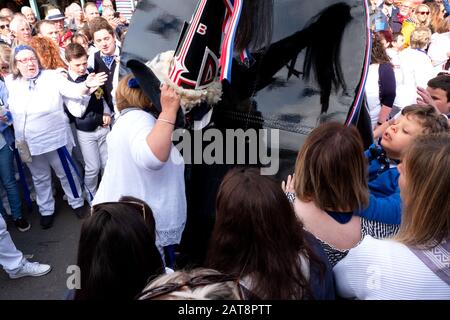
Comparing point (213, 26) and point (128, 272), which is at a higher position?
point (213, 26)

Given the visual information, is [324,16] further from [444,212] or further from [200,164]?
[444,212]

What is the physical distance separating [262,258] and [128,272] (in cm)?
43

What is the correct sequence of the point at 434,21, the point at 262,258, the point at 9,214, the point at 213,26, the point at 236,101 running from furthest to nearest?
1. the point at 434,21
2. the point at 9,214
3. the point at 236,101
4. the point at 213,26
5. the point at 262,258

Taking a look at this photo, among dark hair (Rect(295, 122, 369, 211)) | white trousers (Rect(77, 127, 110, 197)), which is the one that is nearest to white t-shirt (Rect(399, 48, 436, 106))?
dark hair (Rect(295, 122, 369, 211))

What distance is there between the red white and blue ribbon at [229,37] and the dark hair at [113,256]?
2.35ft

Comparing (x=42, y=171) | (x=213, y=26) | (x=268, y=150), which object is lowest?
(x=42, y=171)

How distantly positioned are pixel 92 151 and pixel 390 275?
3.00 meters

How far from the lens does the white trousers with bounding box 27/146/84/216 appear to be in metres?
3.38

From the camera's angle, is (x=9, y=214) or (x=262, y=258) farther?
Answer: (x=9, y=214)

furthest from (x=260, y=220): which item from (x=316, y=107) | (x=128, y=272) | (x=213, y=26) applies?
(x=213, y=26)

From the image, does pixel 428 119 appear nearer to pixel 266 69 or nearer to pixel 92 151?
pixel 266 69

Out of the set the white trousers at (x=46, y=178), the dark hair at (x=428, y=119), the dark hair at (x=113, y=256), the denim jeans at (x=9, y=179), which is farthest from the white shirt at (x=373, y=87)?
the denim jeans at (x=9, y=179)

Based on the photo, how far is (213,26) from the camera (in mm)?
1663

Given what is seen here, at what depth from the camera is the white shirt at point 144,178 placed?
1756 millimetres
